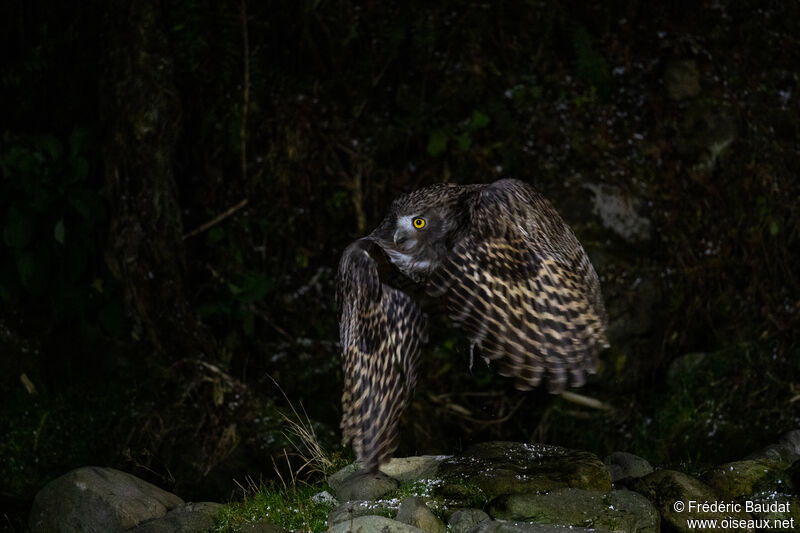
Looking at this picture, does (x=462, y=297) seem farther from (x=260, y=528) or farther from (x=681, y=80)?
(x=681, y=80)

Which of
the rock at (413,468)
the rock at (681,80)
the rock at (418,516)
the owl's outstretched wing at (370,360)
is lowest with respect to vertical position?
the rock at (413,468)

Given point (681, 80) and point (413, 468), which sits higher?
point (681, 80)

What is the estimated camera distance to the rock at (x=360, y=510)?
4.76m

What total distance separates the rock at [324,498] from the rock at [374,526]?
550 mm

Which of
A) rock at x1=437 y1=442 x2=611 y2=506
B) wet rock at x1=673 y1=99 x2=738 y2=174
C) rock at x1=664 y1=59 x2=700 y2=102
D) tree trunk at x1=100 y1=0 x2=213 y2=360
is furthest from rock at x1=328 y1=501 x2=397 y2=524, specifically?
rock at x1=664 y1=59 x2=700 y2=102

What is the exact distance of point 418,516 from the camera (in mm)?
4617

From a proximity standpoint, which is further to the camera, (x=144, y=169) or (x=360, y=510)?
(x=144, y=169)

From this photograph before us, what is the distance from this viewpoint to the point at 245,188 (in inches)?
311

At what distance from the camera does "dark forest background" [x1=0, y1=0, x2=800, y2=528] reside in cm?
723

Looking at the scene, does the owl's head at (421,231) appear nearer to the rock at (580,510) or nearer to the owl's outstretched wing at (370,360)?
the owl's outstretched wing at (370,360)

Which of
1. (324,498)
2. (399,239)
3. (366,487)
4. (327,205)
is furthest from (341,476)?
(327,205)

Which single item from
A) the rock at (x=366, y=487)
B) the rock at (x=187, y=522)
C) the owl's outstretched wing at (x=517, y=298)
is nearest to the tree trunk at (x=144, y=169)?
the rock at (x=187, y=522)

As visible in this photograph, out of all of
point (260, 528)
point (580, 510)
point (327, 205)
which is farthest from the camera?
point (327, 205)

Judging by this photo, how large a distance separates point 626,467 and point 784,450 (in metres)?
1.36
